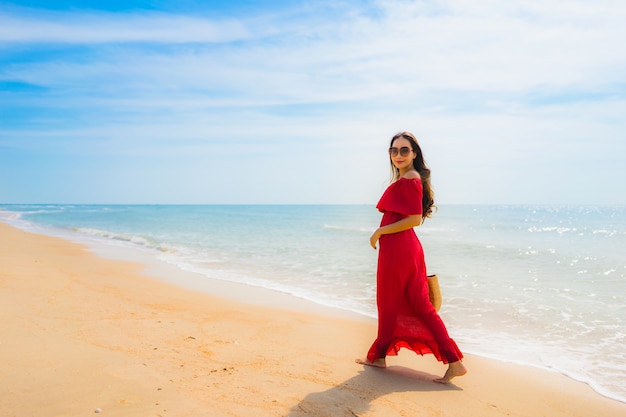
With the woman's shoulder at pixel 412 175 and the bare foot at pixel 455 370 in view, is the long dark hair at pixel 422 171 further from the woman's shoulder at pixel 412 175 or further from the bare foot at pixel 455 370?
the bare foot at pixel 455 370

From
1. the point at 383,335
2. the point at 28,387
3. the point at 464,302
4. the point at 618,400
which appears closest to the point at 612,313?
the point at 464,302

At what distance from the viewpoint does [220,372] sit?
3.93m

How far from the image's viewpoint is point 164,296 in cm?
765

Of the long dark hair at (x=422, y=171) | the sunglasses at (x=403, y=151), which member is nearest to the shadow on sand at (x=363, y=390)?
the long dark hair at (x=422, y=171)

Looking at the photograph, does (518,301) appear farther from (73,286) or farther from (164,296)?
(73,286)

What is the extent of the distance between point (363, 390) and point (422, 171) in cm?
189

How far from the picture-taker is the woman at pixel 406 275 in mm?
4047

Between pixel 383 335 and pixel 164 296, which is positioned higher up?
pixel 383 335

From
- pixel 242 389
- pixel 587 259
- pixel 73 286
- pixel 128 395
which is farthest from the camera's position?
pixel 587 259

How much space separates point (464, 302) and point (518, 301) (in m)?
1.01

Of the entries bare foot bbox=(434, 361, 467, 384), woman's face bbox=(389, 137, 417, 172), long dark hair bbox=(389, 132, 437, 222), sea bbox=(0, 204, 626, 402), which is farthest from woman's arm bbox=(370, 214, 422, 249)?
sea bbox=(0, 204, 626, 402)

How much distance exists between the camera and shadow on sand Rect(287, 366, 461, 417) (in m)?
3.33

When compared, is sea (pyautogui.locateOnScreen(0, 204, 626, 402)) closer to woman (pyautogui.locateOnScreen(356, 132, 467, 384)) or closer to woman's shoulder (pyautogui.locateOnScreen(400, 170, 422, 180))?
woman (pyautogui.locateOnScreen(356, 132, 467, 384))

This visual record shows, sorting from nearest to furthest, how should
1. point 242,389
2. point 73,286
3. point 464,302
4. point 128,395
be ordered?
1. point 128,395
2. point 242,389
3. point 73,286
4. point 464,302
